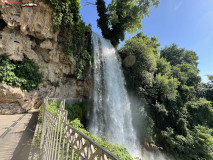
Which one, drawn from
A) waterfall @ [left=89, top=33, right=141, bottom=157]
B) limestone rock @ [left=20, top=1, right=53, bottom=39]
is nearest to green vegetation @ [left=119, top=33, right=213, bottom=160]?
waterfall @ [left=89, top=33, right=141, bottom=157]

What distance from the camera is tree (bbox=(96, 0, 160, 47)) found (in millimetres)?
15109

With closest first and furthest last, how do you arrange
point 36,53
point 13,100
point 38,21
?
point 13,100 → point 38,21 → point 36,53

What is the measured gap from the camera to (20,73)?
23.4 ft

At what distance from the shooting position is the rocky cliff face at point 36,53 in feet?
22.0

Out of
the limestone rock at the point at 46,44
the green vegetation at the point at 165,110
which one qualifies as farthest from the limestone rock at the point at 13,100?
the green vegetation at the point at 165,110

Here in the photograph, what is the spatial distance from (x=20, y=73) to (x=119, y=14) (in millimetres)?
15748

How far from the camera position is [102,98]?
9461 mm

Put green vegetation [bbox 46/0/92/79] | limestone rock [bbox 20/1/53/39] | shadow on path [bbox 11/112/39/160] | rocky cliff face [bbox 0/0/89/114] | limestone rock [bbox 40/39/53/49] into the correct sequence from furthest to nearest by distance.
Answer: limestone rock [bbox 40/39/53/49], green vegetation [bbox 46/0/92/79], limestone rock [bbox 20/1/53/39], rocky cliff face [bbox 0/0/89/114], shadow on path [bbox 11/112/39/160]

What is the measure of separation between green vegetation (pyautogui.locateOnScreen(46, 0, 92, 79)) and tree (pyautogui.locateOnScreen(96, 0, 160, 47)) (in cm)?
614

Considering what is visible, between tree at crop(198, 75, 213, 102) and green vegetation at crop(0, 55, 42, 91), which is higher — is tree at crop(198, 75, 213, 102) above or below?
above

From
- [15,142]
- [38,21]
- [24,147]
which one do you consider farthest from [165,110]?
[38,21]

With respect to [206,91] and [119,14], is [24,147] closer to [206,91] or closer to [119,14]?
[119,14]

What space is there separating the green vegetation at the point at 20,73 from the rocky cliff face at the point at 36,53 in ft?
1.16

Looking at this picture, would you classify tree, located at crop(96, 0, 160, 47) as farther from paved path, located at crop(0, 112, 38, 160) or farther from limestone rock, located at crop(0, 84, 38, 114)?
paved path, located at crop(0, 112, 38, 160)
